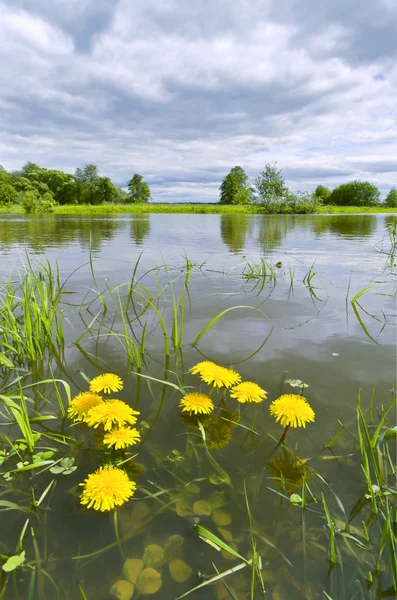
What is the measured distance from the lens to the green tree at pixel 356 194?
8044 cm

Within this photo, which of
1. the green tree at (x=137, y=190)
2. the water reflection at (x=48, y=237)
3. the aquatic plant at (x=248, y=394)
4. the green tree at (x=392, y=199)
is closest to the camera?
the aquatic plant at (x=248, y=394)

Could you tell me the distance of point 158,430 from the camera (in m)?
1.88

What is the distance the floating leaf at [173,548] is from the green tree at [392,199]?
8905cm

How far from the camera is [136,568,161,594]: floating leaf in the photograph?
1.12 m

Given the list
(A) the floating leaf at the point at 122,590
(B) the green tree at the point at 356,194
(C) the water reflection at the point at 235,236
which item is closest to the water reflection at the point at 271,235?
(C) the water reflection at the point at 235,236

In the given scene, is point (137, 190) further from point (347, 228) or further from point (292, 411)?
point (292, 411)

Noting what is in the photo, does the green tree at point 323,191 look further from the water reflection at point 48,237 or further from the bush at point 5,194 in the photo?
the water reflection at point 48,237

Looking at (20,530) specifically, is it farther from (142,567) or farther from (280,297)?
(280,297)

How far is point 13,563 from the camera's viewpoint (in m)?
1.12

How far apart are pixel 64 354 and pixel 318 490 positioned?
7.37 ft

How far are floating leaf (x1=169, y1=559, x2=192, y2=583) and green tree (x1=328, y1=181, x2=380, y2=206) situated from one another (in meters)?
91.5

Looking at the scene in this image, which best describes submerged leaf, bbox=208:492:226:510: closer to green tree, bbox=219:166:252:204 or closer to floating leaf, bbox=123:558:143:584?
floating leaf, bbox=123:558:143:584

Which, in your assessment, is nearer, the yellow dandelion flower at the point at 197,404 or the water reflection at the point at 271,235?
the yellow dandelion flower at the point at 197,404

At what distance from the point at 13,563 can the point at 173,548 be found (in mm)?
576
